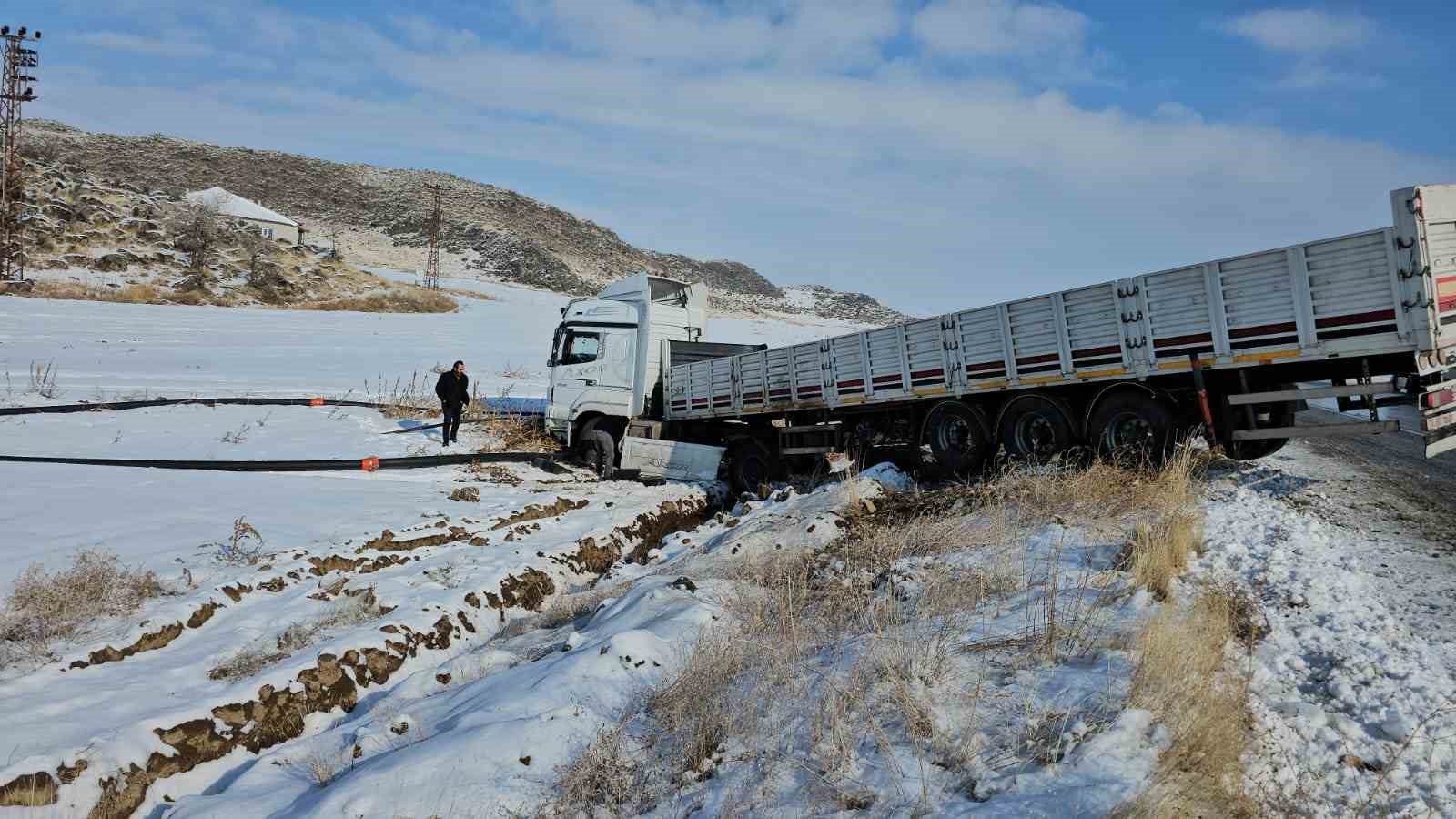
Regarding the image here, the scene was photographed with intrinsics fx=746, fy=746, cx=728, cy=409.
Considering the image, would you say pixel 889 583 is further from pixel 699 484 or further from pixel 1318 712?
pixel 699 484

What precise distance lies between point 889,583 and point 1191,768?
251 centimetres

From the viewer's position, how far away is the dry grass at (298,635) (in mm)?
5242

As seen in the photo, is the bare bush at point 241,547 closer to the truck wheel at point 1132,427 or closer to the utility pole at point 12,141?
the truck wheel at point 1132,427

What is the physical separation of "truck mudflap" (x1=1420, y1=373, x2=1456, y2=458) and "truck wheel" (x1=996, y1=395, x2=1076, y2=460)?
3.12 m

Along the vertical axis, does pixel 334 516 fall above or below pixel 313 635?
above

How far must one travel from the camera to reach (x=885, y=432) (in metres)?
11.4

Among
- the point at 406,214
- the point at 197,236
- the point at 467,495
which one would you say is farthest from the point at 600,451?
the point at 406,214

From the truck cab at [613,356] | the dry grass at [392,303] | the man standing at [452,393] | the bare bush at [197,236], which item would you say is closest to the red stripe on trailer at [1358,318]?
the truck cab at [613,356]

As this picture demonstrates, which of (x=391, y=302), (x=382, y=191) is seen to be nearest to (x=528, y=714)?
(x=391, y=302)

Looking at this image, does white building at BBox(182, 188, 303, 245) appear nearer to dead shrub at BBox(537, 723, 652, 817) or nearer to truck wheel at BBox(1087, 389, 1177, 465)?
truck wheel at BBox(1087, 389, 1177, 465)

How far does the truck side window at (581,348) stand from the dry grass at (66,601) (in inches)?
371

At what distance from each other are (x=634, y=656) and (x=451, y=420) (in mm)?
12238

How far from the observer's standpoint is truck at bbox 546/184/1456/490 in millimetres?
6672

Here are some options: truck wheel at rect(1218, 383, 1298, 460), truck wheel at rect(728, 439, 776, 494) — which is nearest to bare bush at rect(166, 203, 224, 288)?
→ truck wheel at rect(728, 439, 776, 494)
